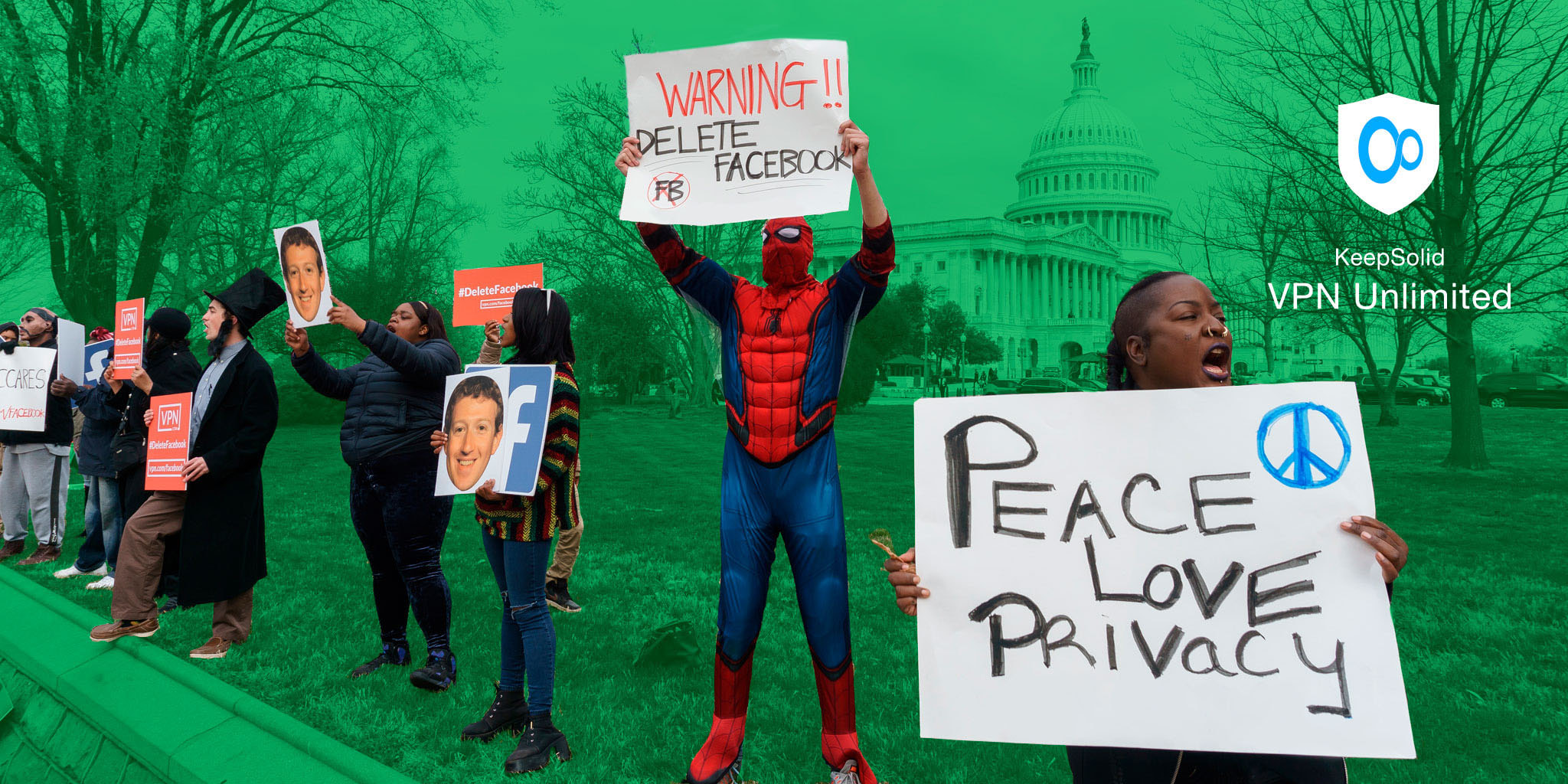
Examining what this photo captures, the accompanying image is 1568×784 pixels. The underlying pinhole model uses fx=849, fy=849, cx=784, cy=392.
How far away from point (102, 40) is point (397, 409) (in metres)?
16.0

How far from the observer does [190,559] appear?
16.3ft

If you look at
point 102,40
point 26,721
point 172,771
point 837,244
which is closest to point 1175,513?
point 172,771

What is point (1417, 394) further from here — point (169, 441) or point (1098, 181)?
point (1098, 181)

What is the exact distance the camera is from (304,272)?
4.65 m

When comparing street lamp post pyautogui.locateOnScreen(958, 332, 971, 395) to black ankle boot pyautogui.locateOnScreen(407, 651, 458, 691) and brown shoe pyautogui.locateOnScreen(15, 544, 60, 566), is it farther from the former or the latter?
black ankle boot pyautogui.locateOnScreen(407, 651, 458, 691)

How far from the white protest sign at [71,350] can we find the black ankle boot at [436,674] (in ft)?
17.0

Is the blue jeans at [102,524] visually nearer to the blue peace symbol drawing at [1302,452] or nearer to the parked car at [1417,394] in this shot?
the blue peace symbol drawing at [1302,452]

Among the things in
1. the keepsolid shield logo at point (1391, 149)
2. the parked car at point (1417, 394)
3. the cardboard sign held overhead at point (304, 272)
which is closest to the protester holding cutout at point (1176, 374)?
the cardboard sign held overhead at point (304, 272)

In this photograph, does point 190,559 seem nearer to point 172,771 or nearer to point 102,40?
point 172,771

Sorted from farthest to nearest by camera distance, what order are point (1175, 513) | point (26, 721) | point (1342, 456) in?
1. point (26, 721)
2. point (1175, 513)
3. point (1342, 456)

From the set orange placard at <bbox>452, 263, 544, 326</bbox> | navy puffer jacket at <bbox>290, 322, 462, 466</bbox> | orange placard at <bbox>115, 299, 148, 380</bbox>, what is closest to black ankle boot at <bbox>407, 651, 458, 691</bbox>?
navy puffer jacket at <bbox>290, 322, 462, 466</bbox>

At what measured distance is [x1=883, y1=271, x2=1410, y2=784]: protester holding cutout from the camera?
68.8 inches

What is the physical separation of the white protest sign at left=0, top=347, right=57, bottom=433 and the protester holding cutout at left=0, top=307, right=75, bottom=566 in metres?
0.07

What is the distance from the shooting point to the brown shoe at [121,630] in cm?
512
